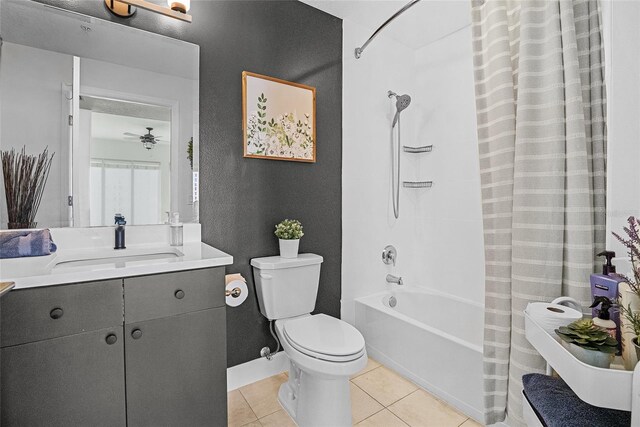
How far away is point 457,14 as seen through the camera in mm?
2246

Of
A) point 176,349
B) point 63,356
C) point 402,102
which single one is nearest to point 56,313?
point 63,356

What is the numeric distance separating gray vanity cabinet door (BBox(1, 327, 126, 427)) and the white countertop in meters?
0.21

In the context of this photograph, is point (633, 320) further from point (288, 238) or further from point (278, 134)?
point (278, 134)

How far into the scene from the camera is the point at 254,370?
6.64 ft

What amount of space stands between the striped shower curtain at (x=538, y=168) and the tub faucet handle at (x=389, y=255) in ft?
3.67

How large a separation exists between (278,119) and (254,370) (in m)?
1.62

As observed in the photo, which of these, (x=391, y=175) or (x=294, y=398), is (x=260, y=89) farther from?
(x=294, y=398)


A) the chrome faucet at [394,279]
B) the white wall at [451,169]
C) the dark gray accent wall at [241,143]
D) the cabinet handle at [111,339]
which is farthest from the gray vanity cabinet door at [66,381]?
the white wall at [451,169]

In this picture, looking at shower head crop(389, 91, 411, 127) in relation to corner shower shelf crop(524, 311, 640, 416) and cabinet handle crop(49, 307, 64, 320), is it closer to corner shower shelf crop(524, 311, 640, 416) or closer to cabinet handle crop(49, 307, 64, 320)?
corner shower shelf crop(524, 311, 640, 416)

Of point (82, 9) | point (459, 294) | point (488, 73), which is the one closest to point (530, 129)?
point (488, 73)

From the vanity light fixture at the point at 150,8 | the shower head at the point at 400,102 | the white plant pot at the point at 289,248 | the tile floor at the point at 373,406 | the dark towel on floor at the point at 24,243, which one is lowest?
the tile floor at the point at 373,406

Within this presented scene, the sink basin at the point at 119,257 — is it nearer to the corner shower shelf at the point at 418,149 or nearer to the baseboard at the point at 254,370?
the baseboard at the point at 254,370

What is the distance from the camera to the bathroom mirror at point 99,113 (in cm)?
142

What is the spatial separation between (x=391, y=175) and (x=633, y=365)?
193cm
